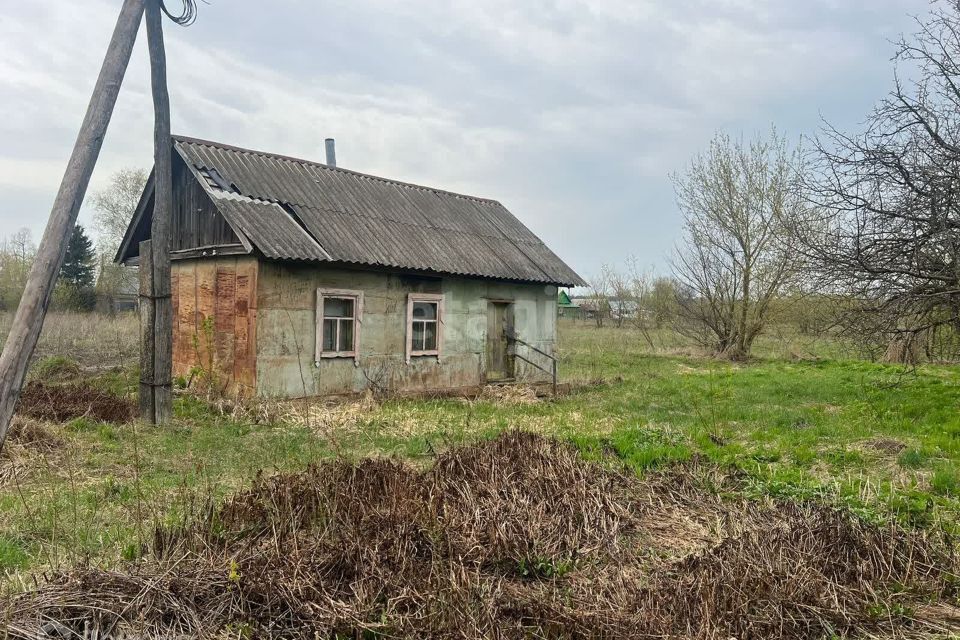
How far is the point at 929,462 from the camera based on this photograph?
751 centimetres

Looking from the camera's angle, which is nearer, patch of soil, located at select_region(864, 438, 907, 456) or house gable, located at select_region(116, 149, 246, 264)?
patch of soil, located at select_region(864, 438, 907, 456)

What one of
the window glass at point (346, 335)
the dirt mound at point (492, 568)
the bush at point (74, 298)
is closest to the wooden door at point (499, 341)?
the window glass at point (346, 335)

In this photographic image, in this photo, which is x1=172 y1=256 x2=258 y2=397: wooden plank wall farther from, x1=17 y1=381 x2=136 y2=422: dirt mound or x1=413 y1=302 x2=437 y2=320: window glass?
x1=413 y1=302 x2=437 y2=320: window glass

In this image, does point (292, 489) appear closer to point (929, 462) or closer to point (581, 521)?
point (581, 521)

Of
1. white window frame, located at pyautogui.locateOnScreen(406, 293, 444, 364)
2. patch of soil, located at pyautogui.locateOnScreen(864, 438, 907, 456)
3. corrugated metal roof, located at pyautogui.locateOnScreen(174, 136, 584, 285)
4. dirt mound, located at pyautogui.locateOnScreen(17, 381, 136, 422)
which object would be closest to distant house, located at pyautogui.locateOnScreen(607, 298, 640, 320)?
corrugated metal roof, located at pyautogui.locateOnScreen(174, 136, 584, 285)

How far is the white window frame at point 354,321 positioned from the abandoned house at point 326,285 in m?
0.03

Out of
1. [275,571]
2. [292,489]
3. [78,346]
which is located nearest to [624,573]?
[275,571]

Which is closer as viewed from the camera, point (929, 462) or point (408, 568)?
point (408, 568)

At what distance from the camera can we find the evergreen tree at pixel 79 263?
39562mm

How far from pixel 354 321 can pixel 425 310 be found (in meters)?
2.04

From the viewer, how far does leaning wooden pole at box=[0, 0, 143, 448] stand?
6080 mm

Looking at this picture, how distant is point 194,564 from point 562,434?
574 centimetres

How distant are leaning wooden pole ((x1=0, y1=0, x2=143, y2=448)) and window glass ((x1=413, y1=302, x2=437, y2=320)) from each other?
8.24 metres

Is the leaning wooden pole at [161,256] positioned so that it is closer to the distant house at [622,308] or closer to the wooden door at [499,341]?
the wooden door at [499,341]
